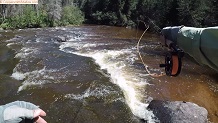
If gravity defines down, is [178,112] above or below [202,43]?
below

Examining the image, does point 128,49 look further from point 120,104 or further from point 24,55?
point 120,104

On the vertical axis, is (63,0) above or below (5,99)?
above

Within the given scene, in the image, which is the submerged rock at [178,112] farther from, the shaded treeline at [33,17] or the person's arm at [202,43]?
the shaded treeline at [33,17]

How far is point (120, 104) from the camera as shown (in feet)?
28.2

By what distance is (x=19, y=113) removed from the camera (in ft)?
4.51

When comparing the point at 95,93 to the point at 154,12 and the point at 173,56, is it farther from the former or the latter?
the point at 154,12

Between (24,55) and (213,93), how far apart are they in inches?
421

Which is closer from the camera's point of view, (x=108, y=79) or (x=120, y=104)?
(x=120, y=104)

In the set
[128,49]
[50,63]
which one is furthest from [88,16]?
[50,63]

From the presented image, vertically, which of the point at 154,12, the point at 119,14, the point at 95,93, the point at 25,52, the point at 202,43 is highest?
the point at 202,43

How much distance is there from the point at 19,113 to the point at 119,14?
42617 mm

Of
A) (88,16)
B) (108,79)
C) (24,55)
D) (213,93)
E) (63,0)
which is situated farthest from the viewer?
(63,0)

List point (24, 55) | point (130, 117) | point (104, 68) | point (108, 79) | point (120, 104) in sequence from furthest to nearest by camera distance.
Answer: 1. point (24, 55)
2. point (104, 68)
3. point (108, 79)
4. point (120, 104)
5. point (130, 117)

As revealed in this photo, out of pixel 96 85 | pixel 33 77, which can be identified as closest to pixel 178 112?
pixel 96 85
